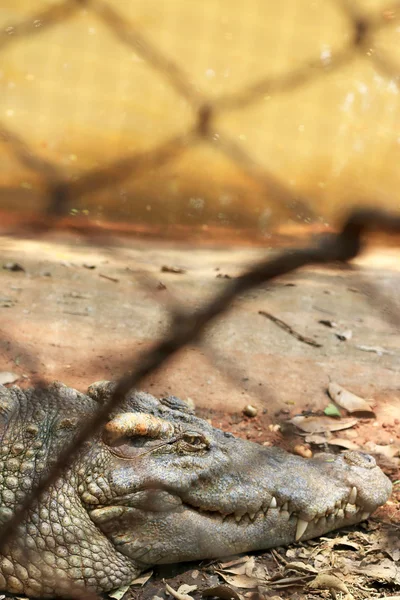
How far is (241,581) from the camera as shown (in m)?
2.19

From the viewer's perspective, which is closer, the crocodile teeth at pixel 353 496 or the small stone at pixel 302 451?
the crocodile teeth at pixel 353 496

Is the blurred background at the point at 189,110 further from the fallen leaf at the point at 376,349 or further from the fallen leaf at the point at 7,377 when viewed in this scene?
the fallen leaf at the point at 7,377

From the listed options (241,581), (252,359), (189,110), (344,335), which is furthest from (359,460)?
(189,110)

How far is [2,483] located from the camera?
217 centimetres

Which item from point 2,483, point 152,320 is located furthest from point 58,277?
point 2,483

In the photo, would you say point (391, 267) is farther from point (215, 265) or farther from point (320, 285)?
point (215, 265)

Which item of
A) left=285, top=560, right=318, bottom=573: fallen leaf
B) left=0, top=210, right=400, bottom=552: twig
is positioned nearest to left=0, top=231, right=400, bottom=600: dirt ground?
left=285, top=560, right=318, bottom=573: fallen leaf

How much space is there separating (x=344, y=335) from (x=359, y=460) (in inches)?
62.3

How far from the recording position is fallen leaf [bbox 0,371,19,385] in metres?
3.11

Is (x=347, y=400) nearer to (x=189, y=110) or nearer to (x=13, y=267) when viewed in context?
(x=13, y=267)

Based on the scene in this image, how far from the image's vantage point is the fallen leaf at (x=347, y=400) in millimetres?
3256

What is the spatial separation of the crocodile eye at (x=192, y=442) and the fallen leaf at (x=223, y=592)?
43cm

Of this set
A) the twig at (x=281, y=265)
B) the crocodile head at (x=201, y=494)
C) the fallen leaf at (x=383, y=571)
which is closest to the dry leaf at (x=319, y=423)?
the crocodile head at (x=201, y=494)

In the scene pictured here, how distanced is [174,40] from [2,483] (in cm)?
570
